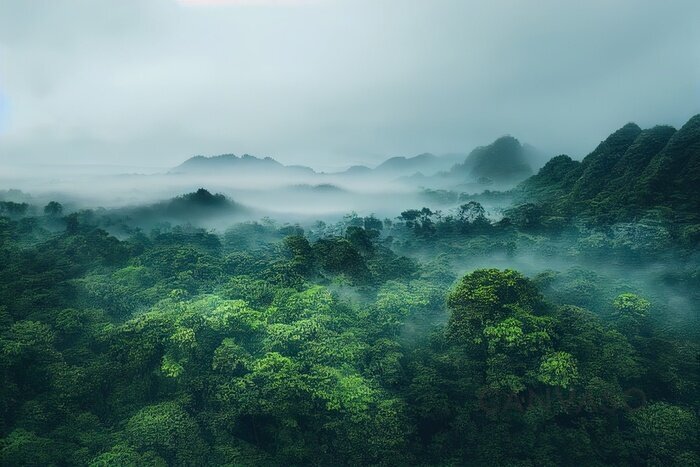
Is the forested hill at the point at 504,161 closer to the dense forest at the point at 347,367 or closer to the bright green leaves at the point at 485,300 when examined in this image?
the dense forest at the point at 347,367

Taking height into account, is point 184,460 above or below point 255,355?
below

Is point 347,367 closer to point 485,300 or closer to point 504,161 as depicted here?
point 485,300

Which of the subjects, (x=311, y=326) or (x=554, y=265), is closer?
(x=311, y=326)

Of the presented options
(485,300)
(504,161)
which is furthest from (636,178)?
(504,161)

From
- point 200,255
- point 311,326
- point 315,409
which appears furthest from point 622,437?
point 200,255

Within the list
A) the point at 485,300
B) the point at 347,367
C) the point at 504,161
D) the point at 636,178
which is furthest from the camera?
the point at 504,161

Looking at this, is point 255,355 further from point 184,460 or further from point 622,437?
point 622,437

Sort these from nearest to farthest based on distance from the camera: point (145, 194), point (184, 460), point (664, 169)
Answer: point (184, 460), point (664, 169), point (145, 194)
